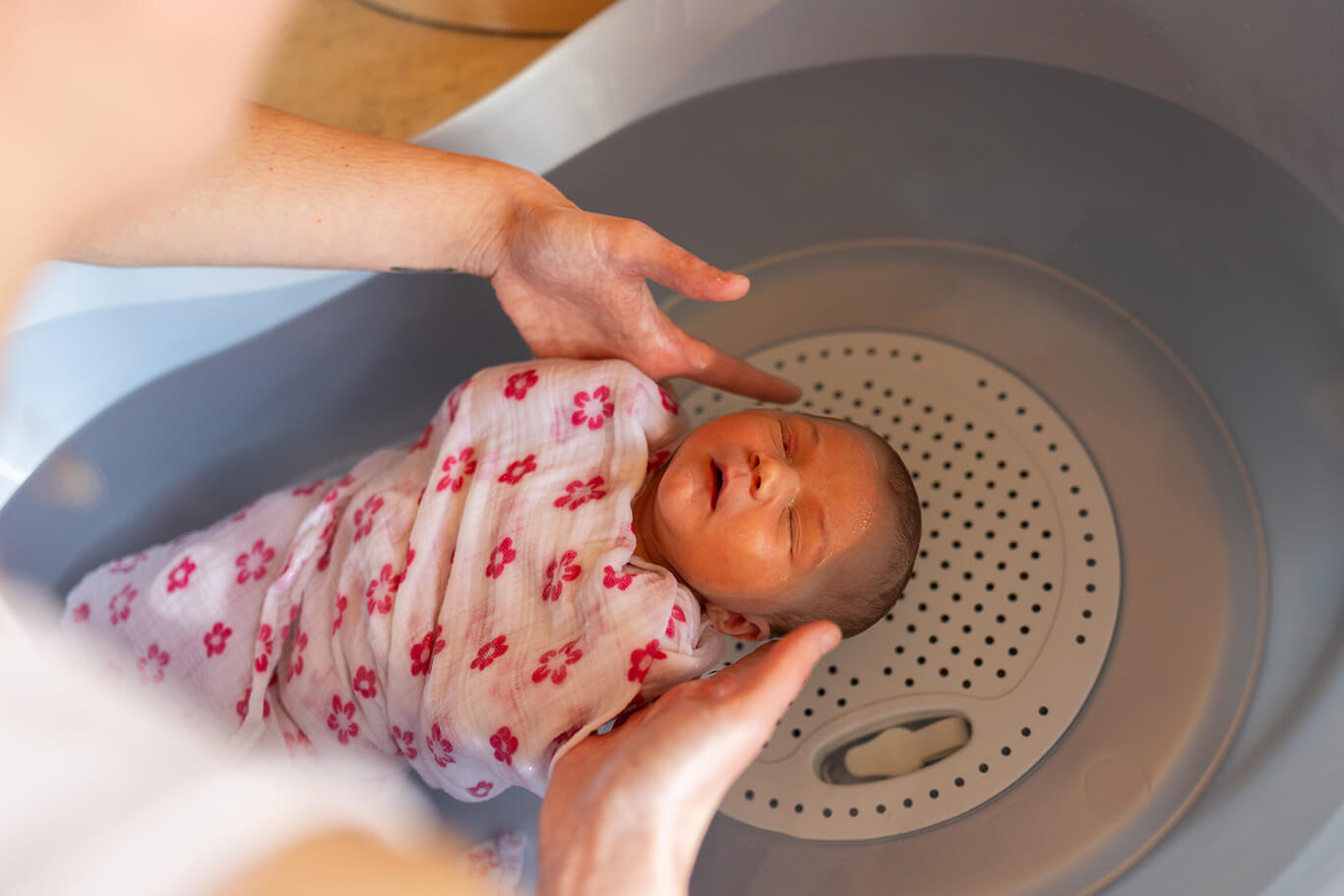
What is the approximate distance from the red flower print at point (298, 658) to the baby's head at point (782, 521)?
38 centimetres

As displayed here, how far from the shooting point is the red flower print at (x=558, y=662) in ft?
2.73

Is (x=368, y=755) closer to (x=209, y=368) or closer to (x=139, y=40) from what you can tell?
(x=209, y=368)

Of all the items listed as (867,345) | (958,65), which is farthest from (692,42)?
(867,345)

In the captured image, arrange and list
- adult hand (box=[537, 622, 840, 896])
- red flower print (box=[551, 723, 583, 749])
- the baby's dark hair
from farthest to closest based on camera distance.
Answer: the baby's dark hair
red flower print (box=[551, 723, 583, 749])
adult hand (box=[537, 622, 840, 896])

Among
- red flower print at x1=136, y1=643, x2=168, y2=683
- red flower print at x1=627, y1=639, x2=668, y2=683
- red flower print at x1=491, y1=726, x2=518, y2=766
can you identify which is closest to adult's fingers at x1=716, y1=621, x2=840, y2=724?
red flower print at x1=627, y1=639, x2=668, y2=683

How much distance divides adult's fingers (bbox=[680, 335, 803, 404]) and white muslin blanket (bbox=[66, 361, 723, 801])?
6 cm

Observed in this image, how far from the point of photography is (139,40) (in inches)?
12.4

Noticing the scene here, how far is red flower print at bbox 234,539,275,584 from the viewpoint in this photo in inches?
40.3

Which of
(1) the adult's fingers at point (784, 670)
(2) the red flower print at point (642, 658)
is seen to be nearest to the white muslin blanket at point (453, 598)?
(2) the red flower print at point (642, 658)

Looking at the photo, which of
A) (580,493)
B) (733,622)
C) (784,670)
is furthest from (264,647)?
(784,670)

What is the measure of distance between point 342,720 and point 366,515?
0.72ft

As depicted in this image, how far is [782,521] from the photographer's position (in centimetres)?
88

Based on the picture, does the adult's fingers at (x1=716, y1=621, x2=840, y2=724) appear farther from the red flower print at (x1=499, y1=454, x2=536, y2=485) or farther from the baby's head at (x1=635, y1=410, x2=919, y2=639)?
the red flower print at (x1=499, y1=454, x2=536, y2=485)

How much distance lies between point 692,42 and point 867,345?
1.48ft
